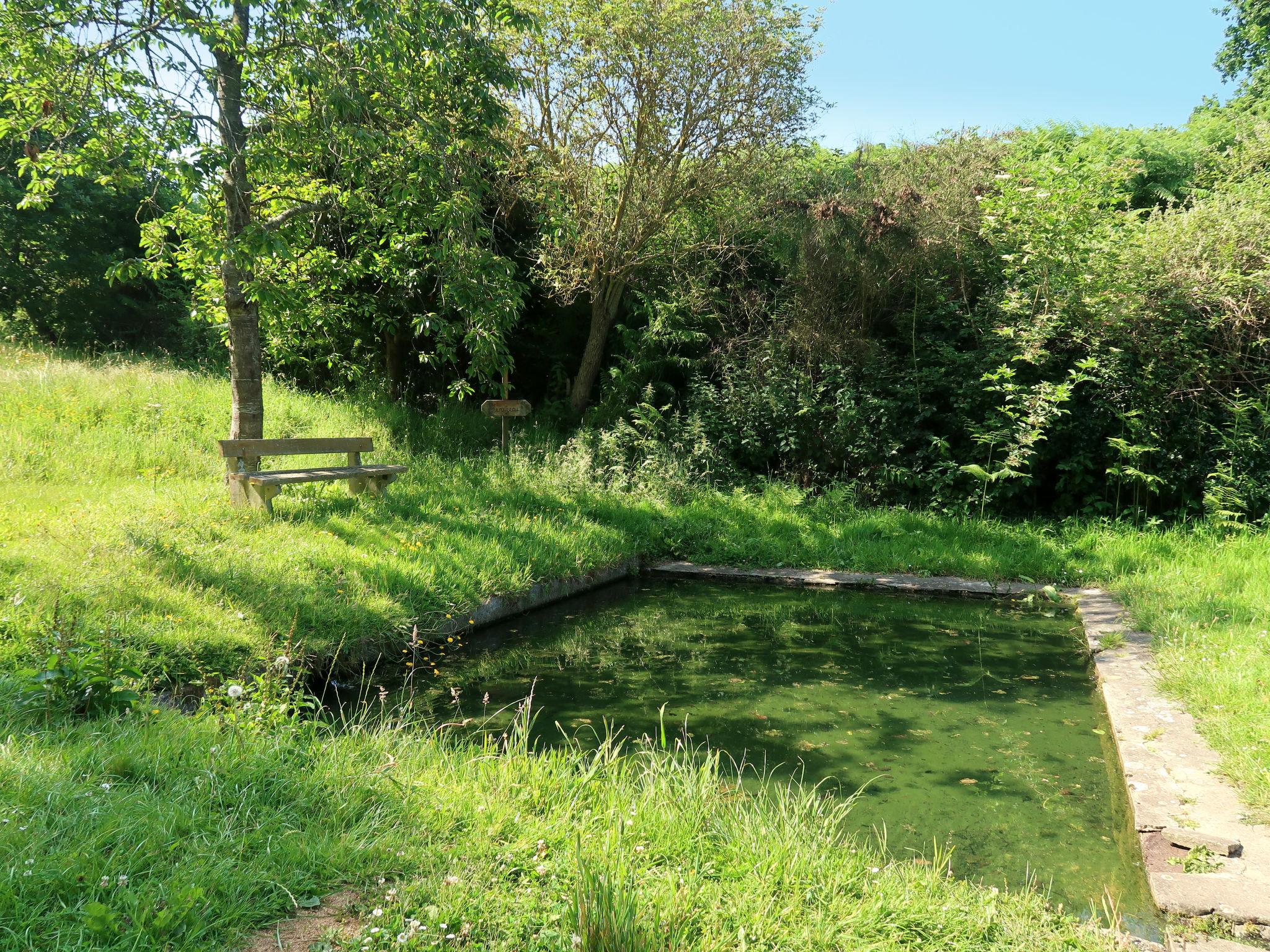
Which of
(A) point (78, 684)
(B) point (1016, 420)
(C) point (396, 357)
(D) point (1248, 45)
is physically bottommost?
(A) point (78, 684)

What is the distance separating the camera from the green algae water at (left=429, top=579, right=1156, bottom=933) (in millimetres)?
3744

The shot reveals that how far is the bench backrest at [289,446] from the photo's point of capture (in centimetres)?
758

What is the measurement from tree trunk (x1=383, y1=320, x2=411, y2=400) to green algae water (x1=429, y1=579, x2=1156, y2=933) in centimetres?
730

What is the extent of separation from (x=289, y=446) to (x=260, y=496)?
2.49 ft

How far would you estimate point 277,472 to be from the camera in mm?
7758

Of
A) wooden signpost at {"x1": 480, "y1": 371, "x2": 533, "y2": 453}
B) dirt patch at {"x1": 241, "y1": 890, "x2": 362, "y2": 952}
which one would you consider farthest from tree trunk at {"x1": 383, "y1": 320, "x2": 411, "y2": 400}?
dirt patch at {"x1": 241, "y1": 890, "x2": 362, "y2": 952}

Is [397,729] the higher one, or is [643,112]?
[643,112]

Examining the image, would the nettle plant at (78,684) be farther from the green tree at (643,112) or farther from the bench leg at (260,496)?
the green tree at (643,112)

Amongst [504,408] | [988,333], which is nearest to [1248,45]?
[988,333]

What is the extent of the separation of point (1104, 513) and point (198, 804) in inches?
421

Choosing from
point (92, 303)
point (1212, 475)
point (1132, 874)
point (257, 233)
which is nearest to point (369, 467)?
point (257, 233)

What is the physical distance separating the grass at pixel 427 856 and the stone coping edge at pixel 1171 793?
1.99 ft

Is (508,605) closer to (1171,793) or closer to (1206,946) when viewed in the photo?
(1171,793)

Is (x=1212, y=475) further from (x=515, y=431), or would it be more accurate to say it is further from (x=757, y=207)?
(x=515, y=431)
